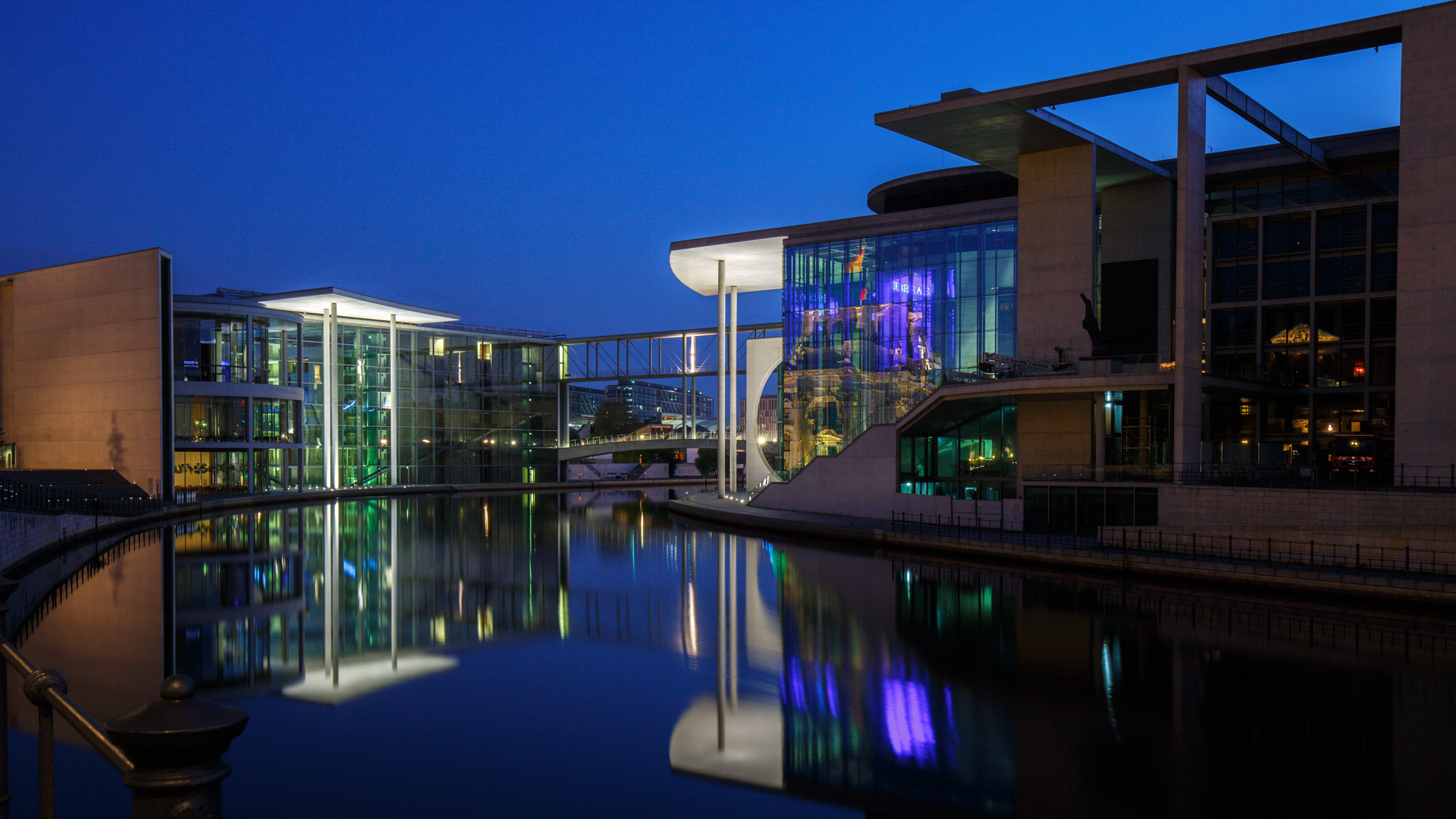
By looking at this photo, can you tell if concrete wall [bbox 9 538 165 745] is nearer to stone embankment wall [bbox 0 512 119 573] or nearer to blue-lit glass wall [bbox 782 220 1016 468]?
stone embankment wall [bbox 0 512 119 573]

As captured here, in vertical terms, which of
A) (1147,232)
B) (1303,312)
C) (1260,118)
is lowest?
(1303,312)

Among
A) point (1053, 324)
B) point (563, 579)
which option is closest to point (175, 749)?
point (563, 579)

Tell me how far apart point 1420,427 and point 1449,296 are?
338 centimetres

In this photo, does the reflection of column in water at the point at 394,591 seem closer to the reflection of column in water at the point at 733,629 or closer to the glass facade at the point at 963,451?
the reflection of column in water at the point at 733,629

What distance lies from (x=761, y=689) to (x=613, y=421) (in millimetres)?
114620

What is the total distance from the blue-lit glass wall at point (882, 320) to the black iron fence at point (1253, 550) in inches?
303

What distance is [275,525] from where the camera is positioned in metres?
39.7

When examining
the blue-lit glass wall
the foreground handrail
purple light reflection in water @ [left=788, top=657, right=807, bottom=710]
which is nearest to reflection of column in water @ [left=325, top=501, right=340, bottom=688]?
purple light reflection in water @ [left=788, top=657, right=807, bottom=710]

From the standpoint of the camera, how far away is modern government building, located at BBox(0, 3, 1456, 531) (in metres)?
28.2

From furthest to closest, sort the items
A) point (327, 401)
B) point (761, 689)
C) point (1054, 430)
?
point (327, 401)
point (1054, 430)
point (761, 689)

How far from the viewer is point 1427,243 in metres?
26.3

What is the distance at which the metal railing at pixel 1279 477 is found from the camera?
25062 mm

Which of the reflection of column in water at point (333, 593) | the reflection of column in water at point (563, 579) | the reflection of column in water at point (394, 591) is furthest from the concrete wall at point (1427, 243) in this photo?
the reflection of column in water at point (333, 593)

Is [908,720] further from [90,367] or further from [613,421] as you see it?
[613,421]
